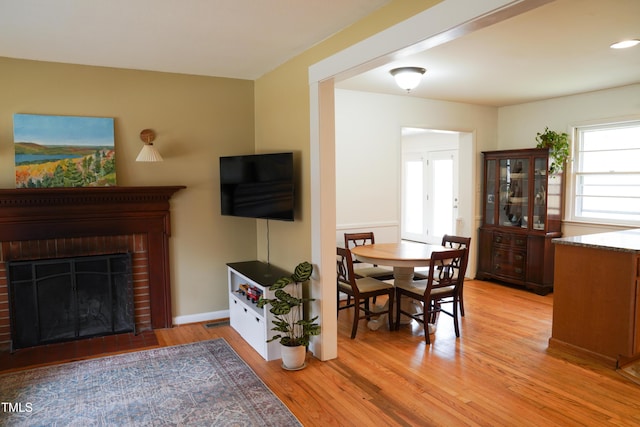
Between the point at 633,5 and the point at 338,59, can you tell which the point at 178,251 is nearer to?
the point at 338,59

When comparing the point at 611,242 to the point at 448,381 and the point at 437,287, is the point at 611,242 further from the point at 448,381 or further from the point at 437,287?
the point at 448,381

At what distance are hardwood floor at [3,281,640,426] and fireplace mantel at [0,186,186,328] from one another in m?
0.54

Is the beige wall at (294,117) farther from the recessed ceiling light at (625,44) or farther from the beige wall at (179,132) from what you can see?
the recessed ceiling light at (625,44)

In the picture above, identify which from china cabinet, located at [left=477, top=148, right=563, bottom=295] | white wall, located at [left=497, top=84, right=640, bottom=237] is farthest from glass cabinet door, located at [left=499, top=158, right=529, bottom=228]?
white wall, located at [left=497, top=84, right=640, bottom=237]

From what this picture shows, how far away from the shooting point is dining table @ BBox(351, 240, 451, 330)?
3.84 meters

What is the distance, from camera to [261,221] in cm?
453

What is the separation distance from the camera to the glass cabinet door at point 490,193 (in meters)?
6.02

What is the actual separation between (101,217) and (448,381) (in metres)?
3.15

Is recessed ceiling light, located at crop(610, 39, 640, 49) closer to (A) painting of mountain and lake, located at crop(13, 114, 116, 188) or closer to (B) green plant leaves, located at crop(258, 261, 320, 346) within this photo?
(B) green plant leaves, located at crop(258, 261, 320, 346)

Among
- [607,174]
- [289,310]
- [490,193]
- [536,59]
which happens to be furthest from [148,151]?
[607,174]

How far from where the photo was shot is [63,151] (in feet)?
12.3

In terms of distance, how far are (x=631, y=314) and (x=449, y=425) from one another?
175cm

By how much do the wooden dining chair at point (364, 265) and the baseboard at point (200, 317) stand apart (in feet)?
4.68

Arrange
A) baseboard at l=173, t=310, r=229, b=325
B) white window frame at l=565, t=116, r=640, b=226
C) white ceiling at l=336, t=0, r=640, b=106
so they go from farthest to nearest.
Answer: white window frame at l=565, t=116, r=640, b=226 < baseboard at l=173, t=310, r=229, b=325 < white ceiling at l=336, t=0, r=640, b=106
